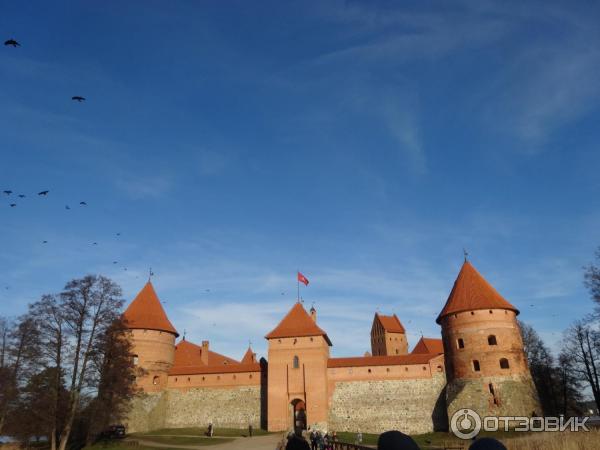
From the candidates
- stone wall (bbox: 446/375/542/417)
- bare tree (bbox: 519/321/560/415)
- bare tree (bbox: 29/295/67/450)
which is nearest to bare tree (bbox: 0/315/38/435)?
bare tree (bbox: 29/295/67/450)

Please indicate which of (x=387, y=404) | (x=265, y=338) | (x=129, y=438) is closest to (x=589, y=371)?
(x=387, y=404)

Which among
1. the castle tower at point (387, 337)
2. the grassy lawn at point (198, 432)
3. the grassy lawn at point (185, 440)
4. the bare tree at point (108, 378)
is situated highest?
the castle tower at point (387, 337)

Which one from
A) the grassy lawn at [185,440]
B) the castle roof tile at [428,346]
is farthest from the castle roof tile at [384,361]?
the castle roof tile at [428,346]

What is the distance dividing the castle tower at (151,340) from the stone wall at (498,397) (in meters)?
21.5

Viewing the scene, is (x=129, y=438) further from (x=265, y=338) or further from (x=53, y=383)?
(x=265, y=338)

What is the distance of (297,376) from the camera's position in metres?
34.6

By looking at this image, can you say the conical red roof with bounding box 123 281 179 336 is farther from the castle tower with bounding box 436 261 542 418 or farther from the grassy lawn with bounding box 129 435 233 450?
the castle tower with bounding box 436 261 542 418

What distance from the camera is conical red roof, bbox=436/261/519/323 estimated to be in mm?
32656

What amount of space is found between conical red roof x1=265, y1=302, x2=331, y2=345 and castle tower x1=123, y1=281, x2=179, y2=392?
8392mm

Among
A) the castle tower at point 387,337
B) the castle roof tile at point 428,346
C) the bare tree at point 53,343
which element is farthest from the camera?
the castle tower at point 387,337

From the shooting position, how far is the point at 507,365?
31.1 m

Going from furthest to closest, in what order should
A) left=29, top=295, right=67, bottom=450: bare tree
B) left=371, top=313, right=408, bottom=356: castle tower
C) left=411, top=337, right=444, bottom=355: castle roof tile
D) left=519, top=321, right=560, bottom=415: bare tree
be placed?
left=371, top=313, right=408, bottom=356: castle tower < left=411, top=337, right=444, bottom=355: castle roof tile < left=519, top=321, right=560, bottom=415: bare tree < left=29, top=295, right=67, bottom=450: bare tree

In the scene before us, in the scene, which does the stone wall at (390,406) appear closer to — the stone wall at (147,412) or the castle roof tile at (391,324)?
the stone wall at (147,412)

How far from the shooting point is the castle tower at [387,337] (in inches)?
2667
